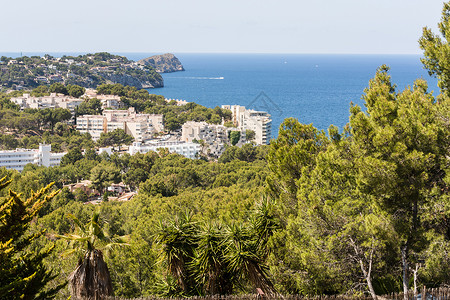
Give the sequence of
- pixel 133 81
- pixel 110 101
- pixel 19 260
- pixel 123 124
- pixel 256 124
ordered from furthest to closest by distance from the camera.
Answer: pixel 133 81 < pixel 110 101 < pixel 123 124 < pixel 256 124 < pixel 19 260

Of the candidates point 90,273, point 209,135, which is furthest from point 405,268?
point 209,135

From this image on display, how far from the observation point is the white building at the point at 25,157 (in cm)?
4638

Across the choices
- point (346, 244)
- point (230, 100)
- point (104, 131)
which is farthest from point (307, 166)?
point (230, 100)

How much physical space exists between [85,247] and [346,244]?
3.57m

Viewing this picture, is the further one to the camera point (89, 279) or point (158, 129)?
point (158, 129)

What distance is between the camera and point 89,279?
5953mm

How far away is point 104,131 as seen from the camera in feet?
205

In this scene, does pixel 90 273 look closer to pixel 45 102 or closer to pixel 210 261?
pixel 210 261

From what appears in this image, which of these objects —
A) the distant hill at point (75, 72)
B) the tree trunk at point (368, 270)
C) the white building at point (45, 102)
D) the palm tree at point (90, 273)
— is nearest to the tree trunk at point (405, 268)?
the tree trunk at point (368, 270)

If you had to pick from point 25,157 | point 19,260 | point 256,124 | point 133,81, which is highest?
point 133,81

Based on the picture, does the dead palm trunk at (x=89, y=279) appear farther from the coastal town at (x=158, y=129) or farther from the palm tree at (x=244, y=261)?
the coastal town at (x=158, y=129)

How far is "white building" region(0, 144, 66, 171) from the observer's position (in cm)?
4638

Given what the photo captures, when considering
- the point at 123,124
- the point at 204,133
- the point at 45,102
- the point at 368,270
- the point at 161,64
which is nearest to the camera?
the point at 368,270

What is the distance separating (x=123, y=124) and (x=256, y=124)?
57.6 feet
